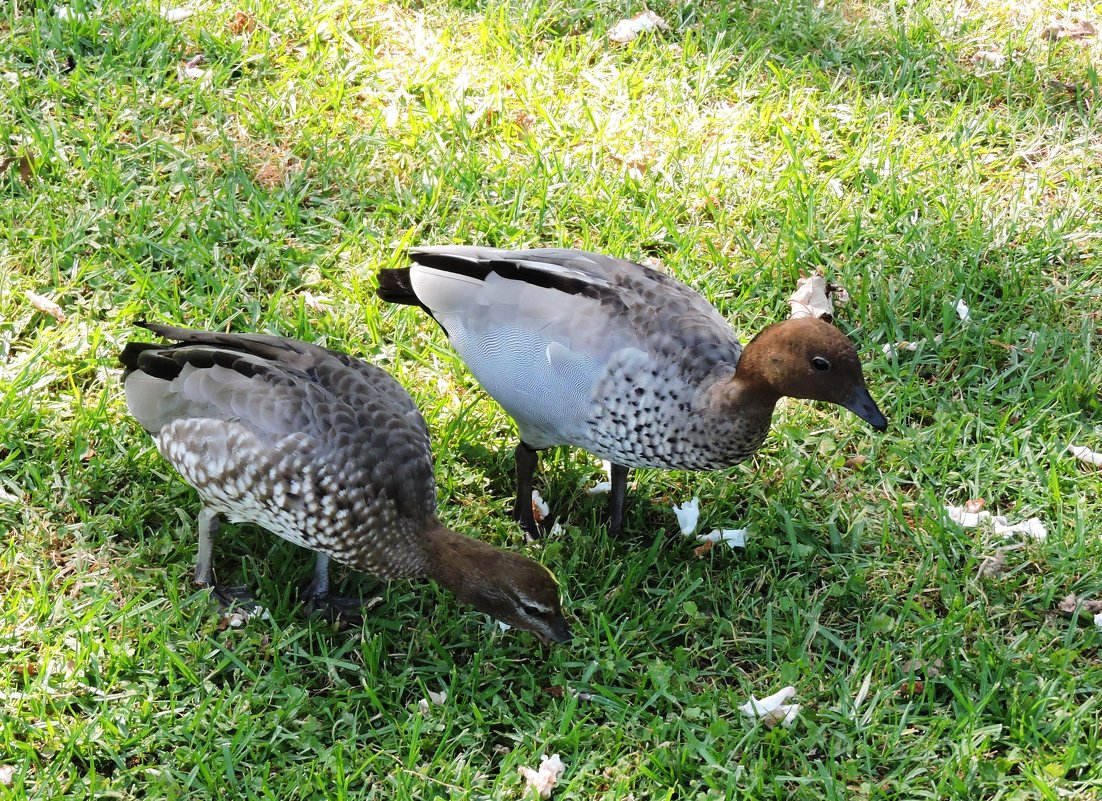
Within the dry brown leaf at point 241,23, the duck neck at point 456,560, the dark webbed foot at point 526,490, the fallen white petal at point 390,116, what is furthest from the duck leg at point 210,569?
the dry brown leaf at point 241,23

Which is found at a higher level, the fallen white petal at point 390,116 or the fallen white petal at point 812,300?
the fallen white petal at point 390,116

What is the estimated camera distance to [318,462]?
3.46 m

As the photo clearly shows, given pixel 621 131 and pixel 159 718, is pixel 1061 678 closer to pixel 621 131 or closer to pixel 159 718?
pixel 159 718

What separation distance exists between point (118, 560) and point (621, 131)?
3040 millimetres

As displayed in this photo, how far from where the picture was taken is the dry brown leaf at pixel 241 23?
579 centimetres

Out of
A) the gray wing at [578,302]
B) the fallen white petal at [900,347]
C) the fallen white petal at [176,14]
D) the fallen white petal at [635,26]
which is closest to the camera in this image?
the gray wing at [578,302]

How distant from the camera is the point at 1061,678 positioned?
371 centimetres

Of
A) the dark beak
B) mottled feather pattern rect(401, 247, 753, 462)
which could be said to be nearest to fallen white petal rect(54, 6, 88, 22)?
mottled feather pattern rect(401, 247, 753, 462)

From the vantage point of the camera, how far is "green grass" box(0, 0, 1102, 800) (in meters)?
3.50

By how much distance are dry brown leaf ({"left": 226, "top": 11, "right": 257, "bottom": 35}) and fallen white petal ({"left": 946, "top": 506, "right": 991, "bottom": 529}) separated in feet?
12.9

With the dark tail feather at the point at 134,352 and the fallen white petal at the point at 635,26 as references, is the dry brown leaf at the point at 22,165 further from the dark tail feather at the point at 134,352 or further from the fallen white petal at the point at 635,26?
the fallen white petal at the point at 635,26

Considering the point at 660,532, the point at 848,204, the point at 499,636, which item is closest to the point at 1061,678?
the point at 660,532

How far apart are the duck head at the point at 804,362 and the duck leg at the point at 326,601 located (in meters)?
1.44

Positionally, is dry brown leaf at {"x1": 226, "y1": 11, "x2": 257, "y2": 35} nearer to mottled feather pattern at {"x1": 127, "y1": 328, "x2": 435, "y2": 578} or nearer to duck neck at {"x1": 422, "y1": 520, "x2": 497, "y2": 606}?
mottled feather pattern at {"x1": 127, "y1": 328, "x2": 435, "y2": 578}
